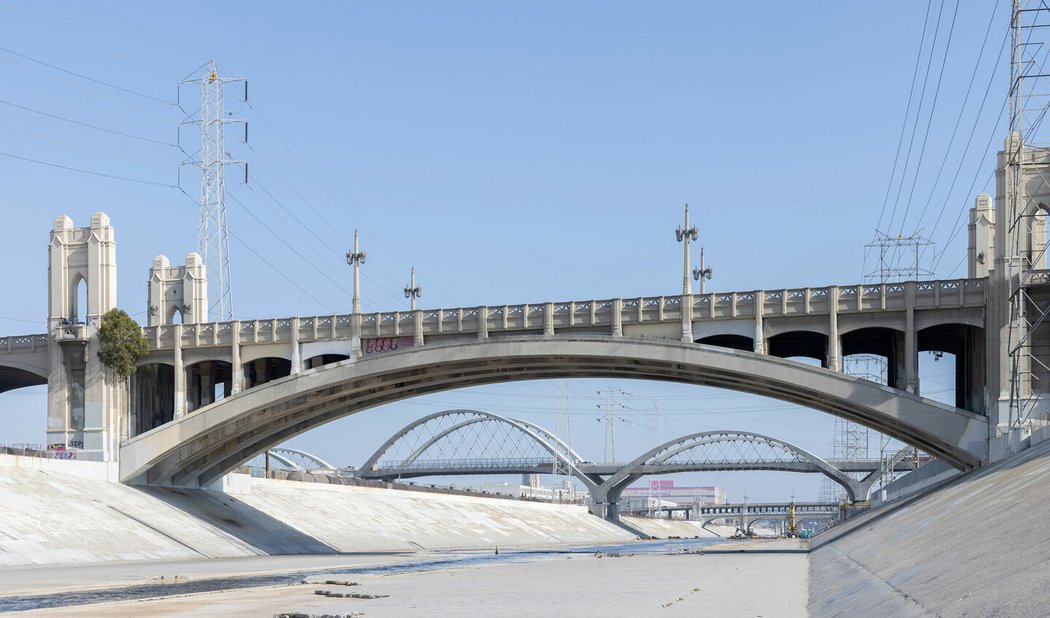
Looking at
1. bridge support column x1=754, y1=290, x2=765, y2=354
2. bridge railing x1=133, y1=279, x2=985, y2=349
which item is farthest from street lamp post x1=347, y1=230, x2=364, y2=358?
bridge support column x1=754, y1=290, x2=765, y2=354

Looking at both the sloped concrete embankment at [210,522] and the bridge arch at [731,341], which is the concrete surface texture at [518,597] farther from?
the bridge arch at [731,341]

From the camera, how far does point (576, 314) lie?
75.3 meters

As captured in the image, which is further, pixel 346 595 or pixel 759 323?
pixel 759 323

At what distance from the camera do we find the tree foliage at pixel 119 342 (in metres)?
83.4

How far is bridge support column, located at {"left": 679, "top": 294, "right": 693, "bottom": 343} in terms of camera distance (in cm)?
7181

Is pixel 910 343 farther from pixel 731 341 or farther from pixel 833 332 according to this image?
pixel 731 341

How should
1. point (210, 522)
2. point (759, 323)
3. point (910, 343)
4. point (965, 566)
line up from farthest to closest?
point (210, 522)
point (759, 323)
point (910, 343)
point (965, 566)

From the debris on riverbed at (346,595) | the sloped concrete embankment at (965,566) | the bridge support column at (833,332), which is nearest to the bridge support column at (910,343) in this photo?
the bridge support column at (833,332)

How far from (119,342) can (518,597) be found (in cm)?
5834

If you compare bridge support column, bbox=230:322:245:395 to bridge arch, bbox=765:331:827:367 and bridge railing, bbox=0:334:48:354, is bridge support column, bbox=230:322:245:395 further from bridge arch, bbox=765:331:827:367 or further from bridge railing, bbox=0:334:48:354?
bridge arch, bbox=765:331:827:367

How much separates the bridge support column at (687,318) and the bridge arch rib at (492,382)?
1048mm

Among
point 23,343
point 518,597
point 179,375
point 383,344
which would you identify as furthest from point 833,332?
point 23,343

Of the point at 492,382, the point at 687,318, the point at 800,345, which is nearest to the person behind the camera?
the point at 687,318

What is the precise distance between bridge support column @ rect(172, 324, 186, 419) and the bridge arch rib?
167cm
